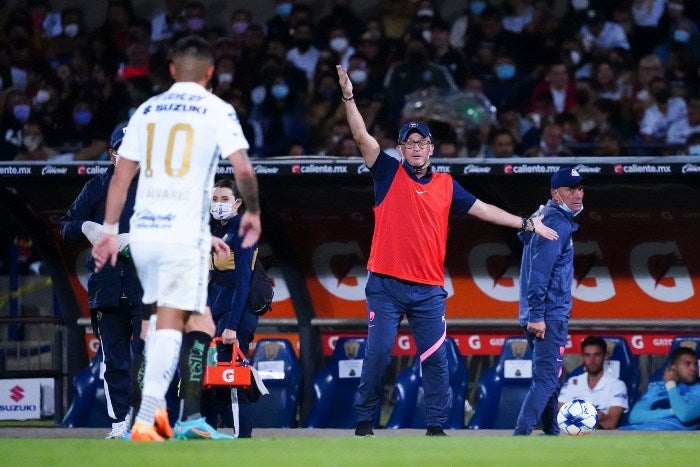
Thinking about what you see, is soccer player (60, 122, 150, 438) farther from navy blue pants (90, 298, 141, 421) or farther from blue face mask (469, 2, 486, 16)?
blue face mask (469, 2, 486, 16)

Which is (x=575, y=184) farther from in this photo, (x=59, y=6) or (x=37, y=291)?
(x=59, y=6)

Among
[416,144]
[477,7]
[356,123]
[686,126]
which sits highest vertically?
[477,7]

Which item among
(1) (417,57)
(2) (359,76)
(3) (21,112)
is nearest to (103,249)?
(1) (417,57)

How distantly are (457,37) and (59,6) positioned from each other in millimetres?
6046

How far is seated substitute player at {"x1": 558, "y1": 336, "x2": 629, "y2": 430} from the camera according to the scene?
12.3 meters

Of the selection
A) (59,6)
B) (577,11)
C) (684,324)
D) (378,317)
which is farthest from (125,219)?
(59,6)

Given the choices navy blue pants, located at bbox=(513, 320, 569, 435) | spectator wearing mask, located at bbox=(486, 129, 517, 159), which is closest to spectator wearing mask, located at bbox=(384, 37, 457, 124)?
spectator wearing mask, located at bbox=(486, 129, 517, 159)

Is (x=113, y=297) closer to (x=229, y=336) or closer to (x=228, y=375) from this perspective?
(x=229, y=336)

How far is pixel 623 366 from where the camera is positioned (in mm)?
12484

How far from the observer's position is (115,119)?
17.5 metres

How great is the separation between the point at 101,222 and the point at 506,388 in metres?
4.36

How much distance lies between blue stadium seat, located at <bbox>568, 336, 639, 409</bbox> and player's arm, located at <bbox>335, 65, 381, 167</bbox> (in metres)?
3.92

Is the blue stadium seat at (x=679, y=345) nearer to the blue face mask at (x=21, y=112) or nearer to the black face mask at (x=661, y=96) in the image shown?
the black face mask at (x=661, y=96)

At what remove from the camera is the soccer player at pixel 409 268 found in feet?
31.1
